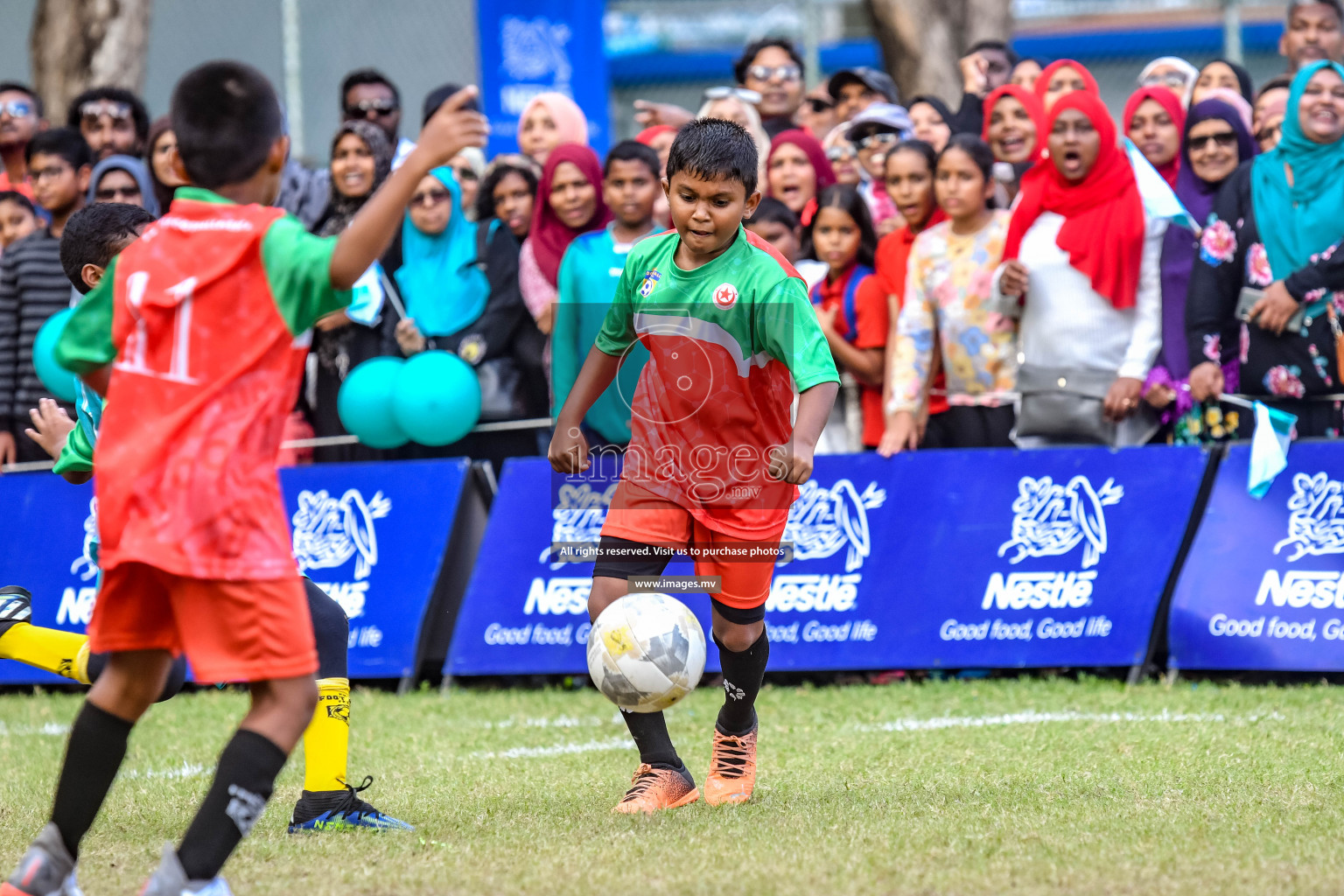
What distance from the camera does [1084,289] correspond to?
7914 millimetres

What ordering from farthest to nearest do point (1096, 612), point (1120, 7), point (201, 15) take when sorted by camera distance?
point (1120, 7)
point (201, 15)
point (1096, 612)

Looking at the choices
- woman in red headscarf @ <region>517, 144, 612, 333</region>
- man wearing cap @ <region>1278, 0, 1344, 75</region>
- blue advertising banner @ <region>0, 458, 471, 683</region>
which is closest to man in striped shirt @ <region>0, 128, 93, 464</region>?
blue advertising banner @ <region>0, 458, 471, 683</region>

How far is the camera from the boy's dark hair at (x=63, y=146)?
31.5 feet

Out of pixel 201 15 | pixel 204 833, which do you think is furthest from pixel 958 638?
pixel 201 15

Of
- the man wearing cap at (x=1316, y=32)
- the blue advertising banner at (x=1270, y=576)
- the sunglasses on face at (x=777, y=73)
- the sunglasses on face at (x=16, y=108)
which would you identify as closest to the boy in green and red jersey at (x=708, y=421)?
the blue advertising banner at (x=1270, y=576)

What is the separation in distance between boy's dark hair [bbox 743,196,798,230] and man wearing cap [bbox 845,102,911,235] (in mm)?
980

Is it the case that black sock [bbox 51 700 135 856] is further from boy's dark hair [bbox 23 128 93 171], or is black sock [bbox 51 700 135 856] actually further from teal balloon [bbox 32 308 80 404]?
boy's dark hair [bbox 23 128 93 171]

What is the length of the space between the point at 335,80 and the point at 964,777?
12754 millimetres

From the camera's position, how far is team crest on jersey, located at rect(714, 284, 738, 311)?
4961 mm

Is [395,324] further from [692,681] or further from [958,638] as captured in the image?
[692,681]

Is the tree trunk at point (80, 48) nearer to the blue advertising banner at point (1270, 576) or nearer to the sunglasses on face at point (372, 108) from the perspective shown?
the sunglasses on face at point (372, 108)

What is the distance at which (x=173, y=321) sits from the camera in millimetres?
3607

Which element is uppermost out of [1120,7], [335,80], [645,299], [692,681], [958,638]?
[1120,7]

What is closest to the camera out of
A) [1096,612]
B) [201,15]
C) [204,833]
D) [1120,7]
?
[204,833]
